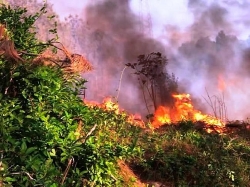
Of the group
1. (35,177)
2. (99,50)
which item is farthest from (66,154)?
(99,50)

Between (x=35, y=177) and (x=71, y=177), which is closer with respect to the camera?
(x=35, y=177)

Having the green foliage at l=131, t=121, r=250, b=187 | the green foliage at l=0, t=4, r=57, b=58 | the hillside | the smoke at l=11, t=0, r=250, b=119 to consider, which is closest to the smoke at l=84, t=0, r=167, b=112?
the smoke at l=11, t=0, r=250, b=119

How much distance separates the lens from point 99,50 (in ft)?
53.1

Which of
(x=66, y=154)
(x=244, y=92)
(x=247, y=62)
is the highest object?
(x=247, y=62)

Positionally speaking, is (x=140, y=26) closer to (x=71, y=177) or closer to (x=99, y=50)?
(x=99, y=50)

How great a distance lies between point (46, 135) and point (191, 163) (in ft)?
9.77

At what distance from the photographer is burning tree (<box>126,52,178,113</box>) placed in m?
13.9

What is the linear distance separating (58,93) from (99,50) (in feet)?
40.5

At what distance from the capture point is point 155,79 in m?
14.4

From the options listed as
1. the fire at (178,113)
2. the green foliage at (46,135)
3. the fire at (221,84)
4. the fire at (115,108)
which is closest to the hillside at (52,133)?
the green foliage at (46,135)

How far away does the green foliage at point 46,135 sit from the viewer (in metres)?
3.26

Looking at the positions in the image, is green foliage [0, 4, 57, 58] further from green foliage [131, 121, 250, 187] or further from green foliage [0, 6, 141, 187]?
green foliage [131, 121, 250, 187]

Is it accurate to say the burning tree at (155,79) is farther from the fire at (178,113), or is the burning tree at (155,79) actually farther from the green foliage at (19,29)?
the green foliage at (19,29)

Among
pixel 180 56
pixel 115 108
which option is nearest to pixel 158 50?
pixel 180 56
